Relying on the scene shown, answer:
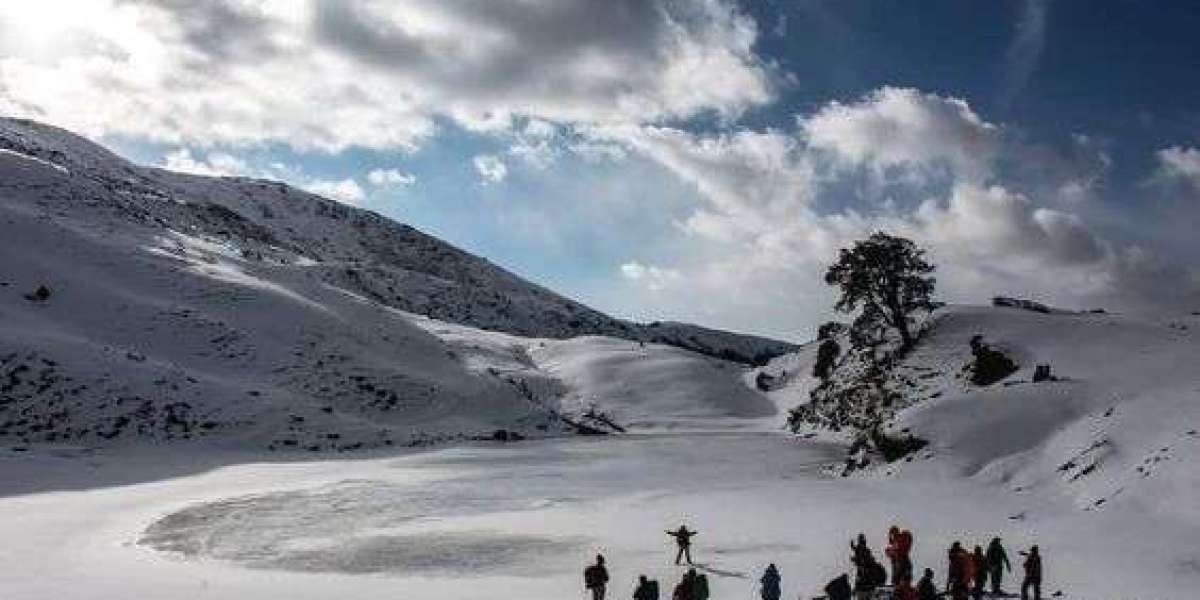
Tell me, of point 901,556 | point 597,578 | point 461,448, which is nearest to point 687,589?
point 597,578

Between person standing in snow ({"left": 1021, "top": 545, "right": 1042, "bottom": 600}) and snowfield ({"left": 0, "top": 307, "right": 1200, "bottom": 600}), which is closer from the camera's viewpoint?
person standing in snow ({"left": 1021, "top": 545, "right": 1042, "bottom": 600})

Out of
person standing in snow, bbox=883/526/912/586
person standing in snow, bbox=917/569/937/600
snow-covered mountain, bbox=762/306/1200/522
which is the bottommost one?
person standing in snow, bbox=917/569/937/600

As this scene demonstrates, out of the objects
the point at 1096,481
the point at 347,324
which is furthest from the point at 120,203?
the point at 1096,481

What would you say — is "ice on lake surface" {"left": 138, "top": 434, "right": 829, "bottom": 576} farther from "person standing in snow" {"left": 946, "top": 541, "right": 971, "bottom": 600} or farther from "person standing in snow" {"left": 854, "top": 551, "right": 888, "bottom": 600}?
"person standing in snow" {"left": 946, "top": 541, "right": 971, "bottom": 600}

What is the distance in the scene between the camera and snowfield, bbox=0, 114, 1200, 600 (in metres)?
33.2

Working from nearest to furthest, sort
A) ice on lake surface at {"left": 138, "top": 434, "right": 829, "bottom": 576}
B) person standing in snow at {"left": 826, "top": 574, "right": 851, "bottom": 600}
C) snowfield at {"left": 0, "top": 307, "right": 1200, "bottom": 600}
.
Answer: person standing in snow at {"left": 826, "top": 574, "right": 851, "bottom": 600} < snowfield at {"left": 0, "top": 307, "right": 1200, "bottom": 600} < ice on lake surface at {"left": 138, "top": 434, "right": 829, "bottom": 576}

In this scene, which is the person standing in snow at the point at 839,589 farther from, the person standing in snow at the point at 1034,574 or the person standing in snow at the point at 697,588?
the person standing in snow at the point at 1034,574

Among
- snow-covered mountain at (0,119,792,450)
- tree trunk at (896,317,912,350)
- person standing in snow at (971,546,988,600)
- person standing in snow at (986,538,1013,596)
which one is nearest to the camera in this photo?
person standing in snow at (971,546,988,600)

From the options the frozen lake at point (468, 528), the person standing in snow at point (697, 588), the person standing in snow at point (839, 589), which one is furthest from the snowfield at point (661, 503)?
the person standing in snow at point (839, 589)

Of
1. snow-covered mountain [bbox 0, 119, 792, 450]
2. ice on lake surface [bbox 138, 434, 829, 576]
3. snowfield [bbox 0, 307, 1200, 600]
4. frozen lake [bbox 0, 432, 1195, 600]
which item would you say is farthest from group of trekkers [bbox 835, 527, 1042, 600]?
snow-covered mountain [bbox 0, 119, 792, 450]

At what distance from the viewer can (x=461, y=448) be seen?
260 ft

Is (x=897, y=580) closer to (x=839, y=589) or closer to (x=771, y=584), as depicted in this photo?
(x=839, y=589)

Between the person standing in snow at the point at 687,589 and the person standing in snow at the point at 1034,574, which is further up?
the person standing in snow at the point at 1034,574

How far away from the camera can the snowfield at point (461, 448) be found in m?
33.2
